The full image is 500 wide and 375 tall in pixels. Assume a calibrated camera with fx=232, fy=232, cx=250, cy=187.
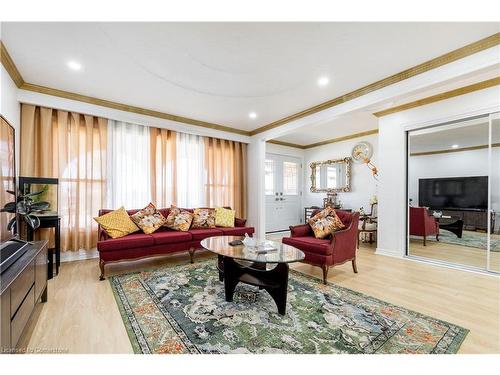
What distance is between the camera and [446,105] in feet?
11.5

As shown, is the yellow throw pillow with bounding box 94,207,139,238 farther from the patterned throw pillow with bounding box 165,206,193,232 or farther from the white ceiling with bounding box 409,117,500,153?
the white ceiling with bounding box 409,117,500,153

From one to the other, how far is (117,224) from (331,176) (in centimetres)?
526

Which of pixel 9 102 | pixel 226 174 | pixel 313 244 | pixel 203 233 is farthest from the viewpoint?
pixel 226 174

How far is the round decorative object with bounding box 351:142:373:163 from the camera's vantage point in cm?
554

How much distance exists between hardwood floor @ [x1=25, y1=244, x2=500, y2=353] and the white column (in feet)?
6.74

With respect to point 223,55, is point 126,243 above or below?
below

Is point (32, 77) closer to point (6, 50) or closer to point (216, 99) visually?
point (6, 50)

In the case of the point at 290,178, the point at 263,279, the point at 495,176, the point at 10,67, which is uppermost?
the point at 10,67

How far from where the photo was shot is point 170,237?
3.46 metres

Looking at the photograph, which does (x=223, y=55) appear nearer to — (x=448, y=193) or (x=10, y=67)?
(x=10, y=67)

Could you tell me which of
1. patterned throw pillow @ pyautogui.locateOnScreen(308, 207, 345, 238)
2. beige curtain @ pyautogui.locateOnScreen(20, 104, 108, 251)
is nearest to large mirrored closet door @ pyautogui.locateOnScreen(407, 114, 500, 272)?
patterned throw pillow @ pyautogui.locateOnScreen(308, 207, 345, 238)

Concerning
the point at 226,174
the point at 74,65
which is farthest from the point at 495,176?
the point at 74,65

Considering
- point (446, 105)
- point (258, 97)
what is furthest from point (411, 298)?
point (258, 97)
